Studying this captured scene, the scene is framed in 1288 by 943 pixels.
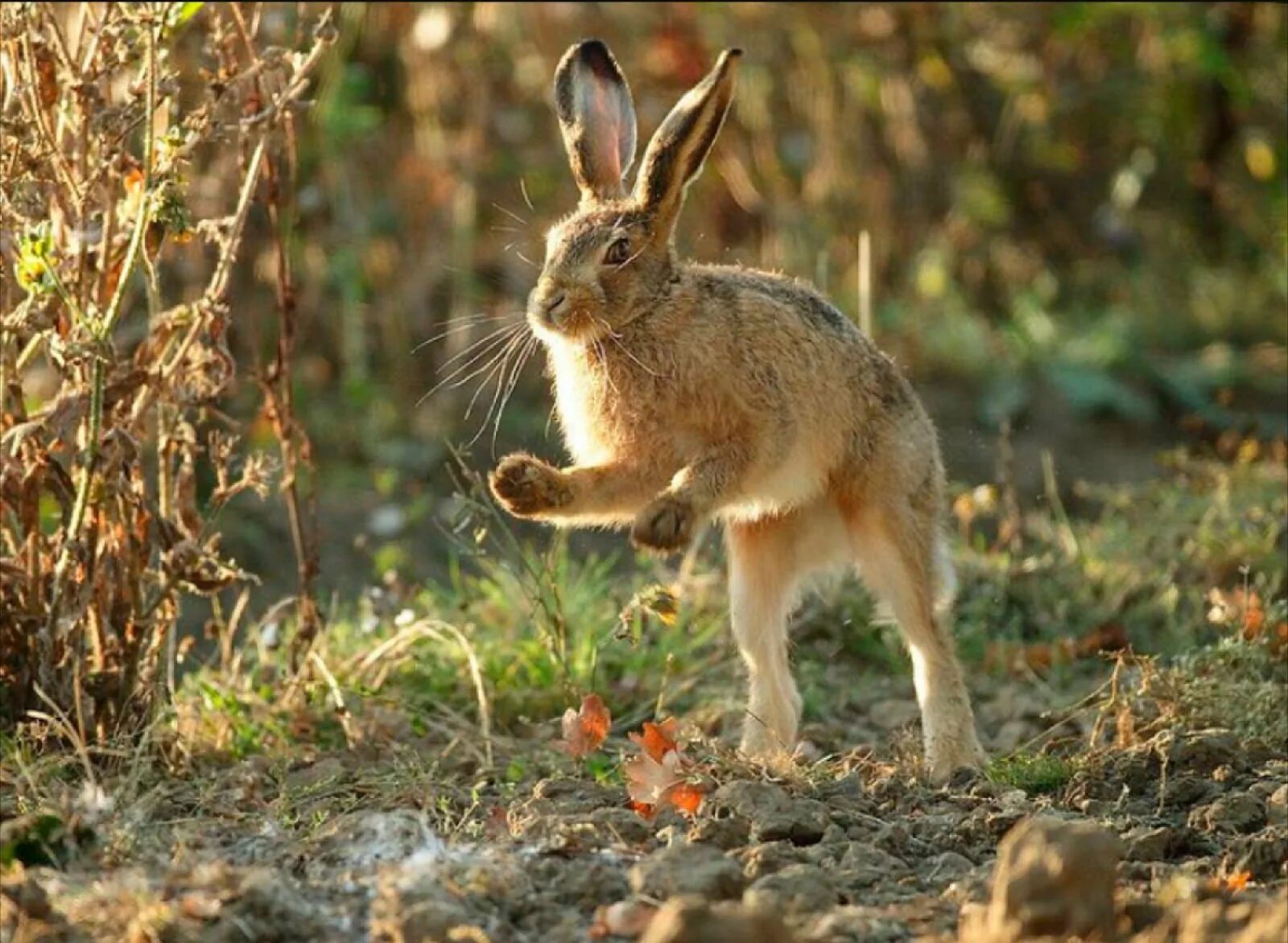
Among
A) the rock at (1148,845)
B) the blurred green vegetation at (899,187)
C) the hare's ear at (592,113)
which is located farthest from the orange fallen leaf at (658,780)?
the blurred green vegetation at (899,187)

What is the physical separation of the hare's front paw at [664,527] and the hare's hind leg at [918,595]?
2.75 ft

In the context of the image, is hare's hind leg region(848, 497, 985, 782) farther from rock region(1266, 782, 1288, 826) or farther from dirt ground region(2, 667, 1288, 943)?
rock region(1266, 782, 1288, 826)

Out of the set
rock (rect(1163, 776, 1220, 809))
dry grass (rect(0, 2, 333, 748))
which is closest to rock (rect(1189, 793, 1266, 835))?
rock (rect(1163, 776, 1220, 809))

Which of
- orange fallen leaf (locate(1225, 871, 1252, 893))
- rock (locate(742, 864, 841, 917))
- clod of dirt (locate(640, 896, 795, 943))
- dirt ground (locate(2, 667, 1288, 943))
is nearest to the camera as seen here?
clod of dirt (locate(640, 896, 795, 943))

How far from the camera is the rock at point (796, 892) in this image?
13.3 feet

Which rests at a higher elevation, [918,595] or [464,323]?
[464,323]

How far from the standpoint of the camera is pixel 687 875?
13.4 ft

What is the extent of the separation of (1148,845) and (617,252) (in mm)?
2000

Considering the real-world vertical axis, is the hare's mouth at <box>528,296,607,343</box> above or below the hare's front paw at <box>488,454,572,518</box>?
above

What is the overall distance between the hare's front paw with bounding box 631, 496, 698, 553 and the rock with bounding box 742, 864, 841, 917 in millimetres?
1232

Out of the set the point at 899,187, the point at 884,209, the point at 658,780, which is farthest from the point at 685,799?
the point at 899,187

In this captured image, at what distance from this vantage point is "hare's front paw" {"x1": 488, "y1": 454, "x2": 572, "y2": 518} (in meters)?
5.37

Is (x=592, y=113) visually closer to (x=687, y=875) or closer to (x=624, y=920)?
(x=687, y=875)

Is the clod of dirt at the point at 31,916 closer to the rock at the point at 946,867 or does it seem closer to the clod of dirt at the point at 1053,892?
the clod of dirt at the point at 1053,892
